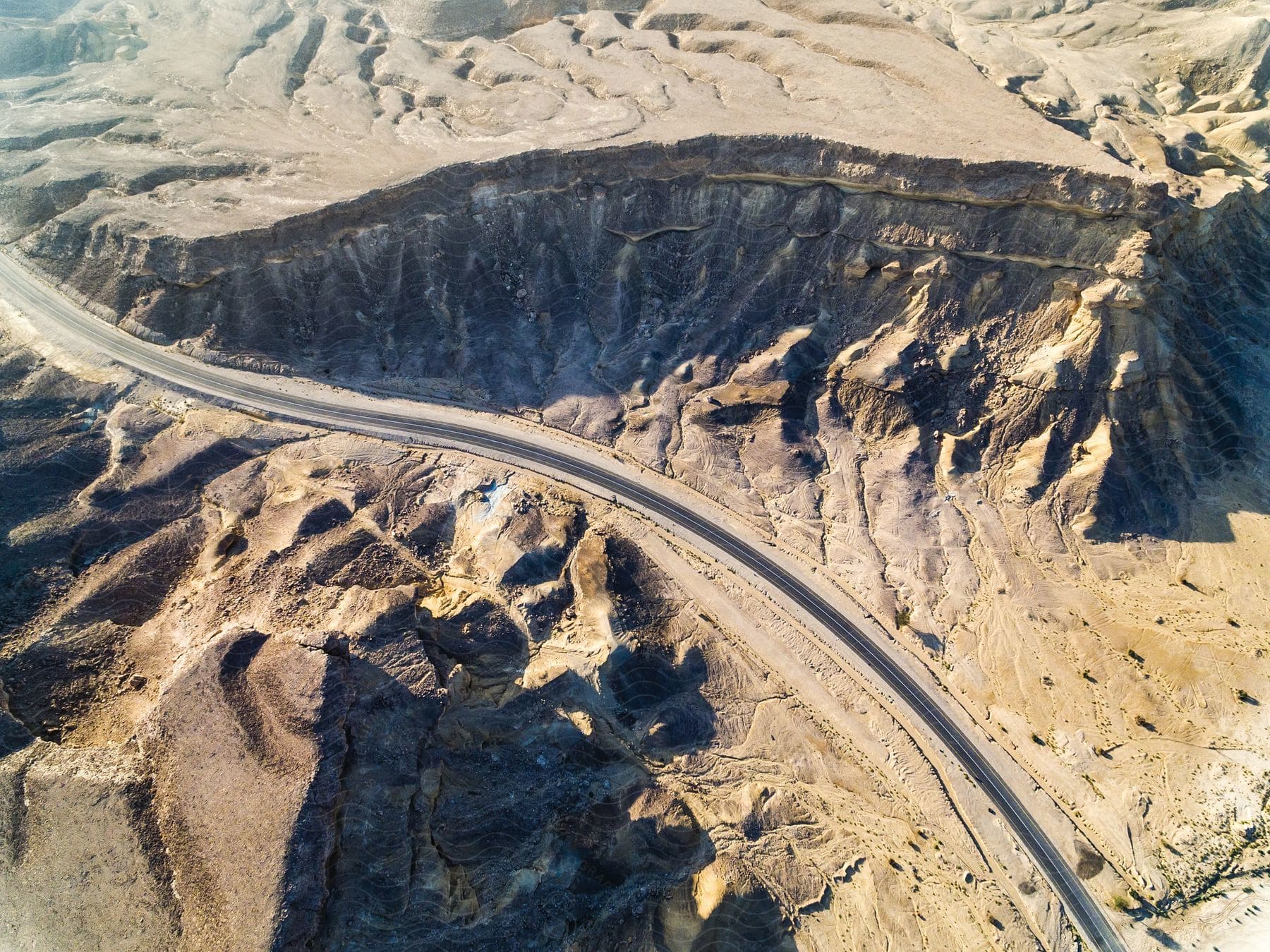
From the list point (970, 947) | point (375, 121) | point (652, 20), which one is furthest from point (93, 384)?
point (970, 947)

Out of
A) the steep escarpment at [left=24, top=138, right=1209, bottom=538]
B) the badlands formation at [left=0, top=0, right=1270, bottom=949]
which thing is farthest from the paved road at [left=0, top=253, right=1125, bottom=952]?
the steep escarpment at [left=24, top=138, right=1209, bottom=538]

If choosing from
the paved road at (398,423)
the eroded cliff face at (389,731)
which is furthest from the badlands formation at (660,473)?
the paved road at (398,423)

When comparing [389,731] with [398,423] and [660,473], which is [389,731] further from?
[660,473]

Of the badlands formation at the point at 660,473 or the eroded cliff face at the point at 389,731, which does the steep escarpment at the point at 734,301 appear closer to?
the badlands formation at the point at 660,473

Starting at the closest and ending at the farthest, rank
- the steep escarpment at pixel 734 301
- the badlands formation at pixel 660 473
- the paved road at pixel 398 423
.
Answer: the badlands formation at pixel 660 473
the paved road at pixel 398 423
the steep escarpment at pixel 734 301

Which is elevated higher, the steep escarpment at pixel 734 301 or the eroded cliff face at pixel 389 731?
the steep escarpment at pixel 734 301

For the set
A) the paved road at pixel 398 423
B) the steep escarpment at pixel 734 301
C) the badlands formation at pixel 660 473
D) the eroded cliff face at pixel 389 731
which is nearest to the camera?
the eroded cliff face at pixel 389 731
